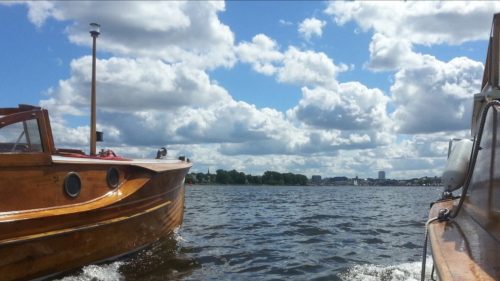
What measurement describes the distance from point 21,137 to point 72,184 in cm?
117

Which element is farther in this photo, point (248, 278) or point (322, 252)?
point (322, 252)

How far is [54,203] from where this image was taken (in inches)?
319

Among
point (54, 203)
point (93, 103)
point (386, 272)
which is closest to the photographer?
point (54, 203)

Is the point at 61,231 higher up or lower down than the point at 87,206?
lower down

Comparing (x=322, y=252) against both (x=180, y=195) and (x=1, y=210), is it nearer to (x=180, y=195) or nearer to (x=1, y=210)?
(x=180, y=195)

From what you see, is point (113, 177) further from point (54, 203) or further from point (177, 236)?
point (177, 236)

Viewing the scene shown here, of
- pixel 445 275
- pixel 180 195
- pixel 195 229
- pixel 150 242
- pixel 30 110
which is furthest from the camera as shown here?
pixel 195 229

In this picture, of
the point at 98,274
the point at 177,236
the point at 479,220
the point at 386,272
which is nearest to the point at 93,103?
the point at 177,236

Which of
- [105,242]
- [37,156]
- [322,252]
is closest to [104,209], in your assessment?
[105,242]

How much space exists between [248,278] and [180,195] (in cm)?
571

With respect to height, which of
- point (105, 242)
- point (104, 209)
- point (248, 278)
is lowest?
point (248, 278)

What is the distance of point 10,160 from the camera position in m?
7.48

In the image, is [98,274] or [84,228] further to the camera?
[98,274]

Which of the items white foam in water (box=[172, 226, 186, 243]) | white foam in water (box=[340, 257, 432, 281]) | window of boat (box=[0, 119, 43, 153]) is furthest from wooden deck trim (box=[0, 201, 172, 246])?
white foam in water (box=[340, 257, 432, 281])
